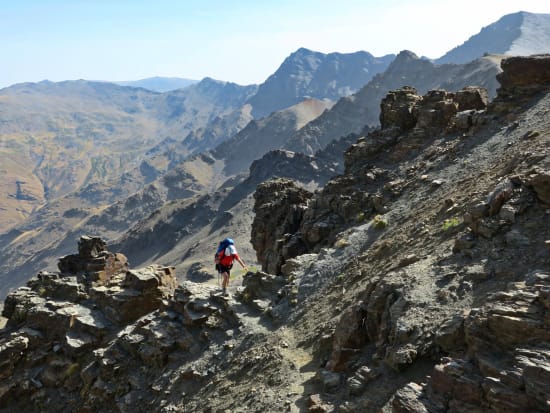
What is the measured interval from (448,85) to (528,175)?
17703 cm

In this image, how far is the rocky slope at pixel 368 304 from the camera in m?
11.3

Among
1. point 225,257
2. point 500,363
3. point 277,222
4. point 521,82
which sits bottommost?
point 277,222

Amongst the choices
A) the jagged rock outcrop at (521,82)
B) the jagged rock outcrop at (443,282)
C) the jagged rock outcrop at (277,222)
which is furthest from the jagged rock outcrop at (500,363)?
the jagged rock outcrop at (521,82)

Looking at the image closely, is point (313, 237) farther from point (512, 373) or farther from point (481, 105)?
point (512, 373)

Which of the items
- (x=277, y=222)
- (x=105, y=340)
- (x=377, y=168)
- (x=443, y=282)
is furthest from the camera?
(x=277, y=222)

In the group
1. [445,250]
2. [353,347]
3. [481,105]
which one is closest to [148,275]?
[353,347]

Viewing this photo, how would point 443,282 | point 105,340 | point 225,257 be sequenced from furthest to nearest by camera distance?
point 105,340 < point 225,257 < point 443,282

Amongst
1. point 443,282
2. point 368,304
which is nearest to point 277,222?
point 368,304

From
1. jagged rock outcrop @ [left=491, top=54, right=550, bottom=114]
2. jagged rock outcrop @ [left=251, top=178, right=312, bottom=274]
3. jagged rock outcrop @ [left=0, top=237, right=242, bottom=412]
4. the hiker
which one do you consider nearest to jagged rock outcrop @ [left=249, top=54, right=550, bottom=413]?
jagged rock outcrop @ [left=491, top=54, right=550, bottom=114]

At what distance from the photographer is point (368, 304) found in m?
15.5

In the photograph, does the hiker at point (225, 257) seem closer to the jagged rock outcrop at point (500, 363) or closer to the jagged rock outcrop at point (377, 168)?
the jagged rock outcrop at point (377, 168)

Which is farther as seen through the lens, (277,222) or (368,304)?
(277,222)

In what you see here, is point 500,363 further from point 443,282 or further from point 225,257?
point 225,257

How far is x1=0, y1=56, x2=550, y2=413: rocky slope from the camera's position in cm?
1132
